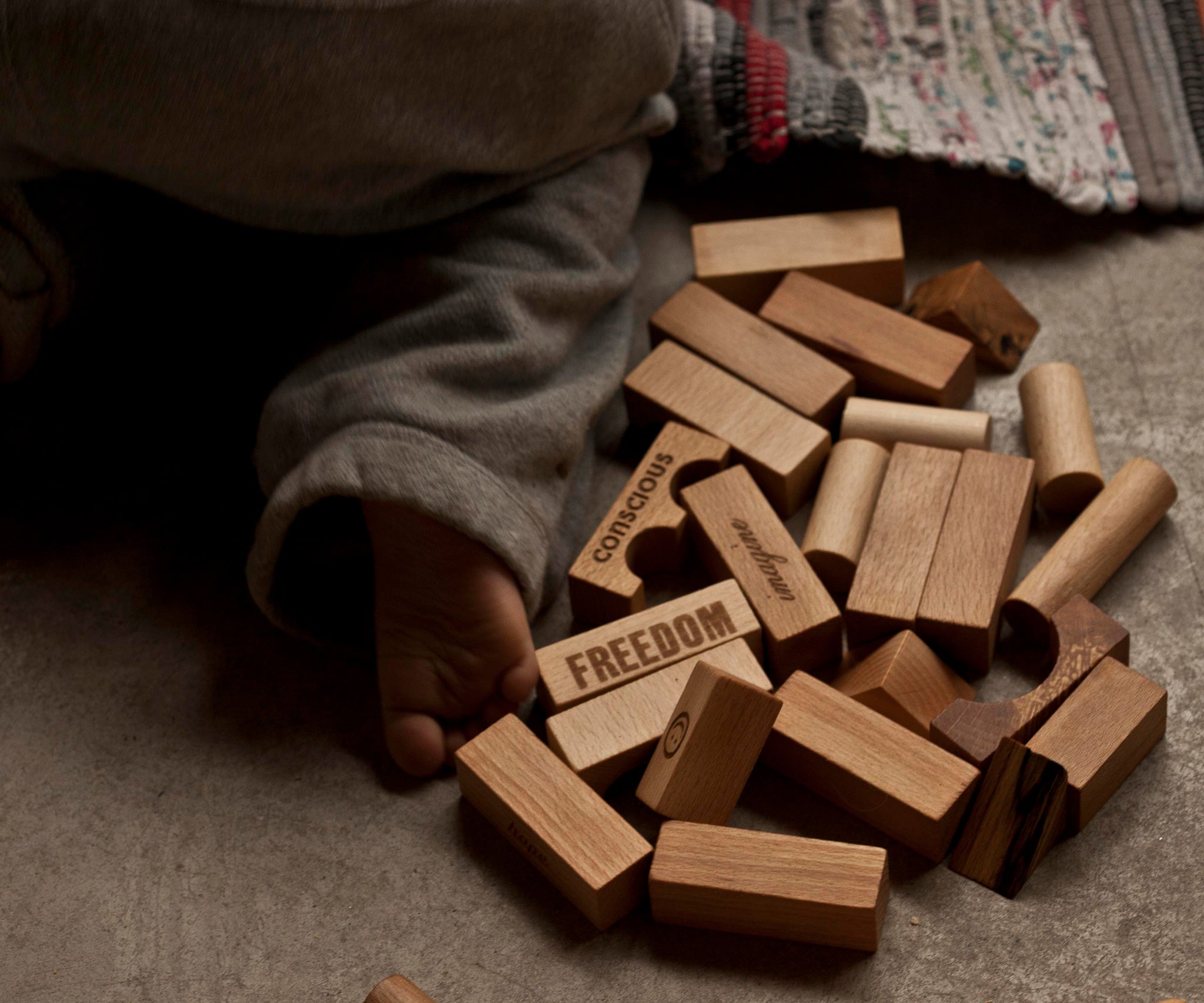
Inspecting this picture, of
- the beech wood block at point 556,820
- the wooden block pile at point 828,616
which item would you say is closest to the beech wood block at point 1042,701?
the wooden block pile at point 828,616

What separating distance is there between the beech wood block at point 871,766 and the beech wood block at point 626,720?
39 mm

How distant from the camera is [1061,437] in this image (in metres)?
0.96

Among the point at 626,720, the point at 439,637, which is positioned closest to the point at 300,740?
the point at 439,637

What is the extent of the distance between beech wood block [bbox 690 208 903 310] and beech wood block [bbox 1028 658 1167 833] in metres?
0.47

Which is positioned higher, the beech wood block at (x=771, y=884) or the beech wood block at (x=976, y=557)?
the beech wood block at (x=976, y=557)

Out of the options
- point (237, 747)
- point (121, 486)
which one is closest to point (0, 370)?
point (121, 486)

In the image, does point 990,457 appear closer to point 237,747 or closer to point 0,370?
point 237,747

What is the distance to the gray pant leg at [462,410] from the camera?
2.75 ft

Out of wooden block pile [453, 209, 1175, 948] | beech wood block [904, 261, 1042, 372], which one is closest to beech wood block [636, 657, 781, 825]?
wooden block pile [453, 209, 1175, 948]

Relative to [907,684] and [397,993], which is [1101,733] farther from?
[397,993]

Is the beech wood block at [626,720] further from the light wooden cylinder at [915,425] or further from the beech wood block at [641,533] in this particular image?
the light wooden cylinder at [915,425]

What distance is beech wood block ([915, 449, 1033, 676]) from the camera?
0.84 metres

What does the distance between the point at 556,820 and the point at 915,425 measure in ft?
1.53

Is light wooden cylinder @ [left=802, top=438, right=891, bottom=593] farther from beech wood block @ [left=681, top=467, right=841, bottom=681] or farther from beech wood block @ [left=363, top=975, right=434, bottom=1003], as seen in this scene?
beech wood block @ [left=363, top=975, right=434, bottom=1003]
